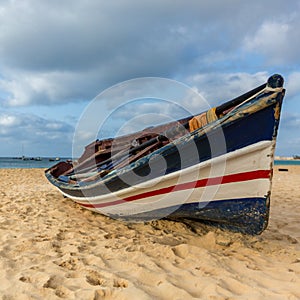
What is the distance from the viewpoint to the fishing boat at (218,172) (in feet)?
9.11

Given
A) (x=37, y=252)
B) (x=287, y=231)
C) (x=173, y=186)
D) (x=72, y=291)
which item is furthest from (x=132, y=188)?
(x=287, y=231)

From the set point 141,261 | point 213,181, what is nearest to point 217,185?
point 213,181

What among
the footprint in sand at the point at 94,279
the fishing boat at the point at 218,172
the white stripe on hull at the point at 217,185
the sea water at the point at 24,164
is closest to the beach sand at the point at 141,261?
the footprint in sand at the point at 94,279

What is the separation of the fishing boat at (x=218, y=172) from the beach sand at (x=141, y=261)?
330mm

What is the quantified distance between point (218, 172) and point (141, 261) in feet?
3.85

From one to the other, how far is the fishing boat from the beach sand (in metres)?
0.33

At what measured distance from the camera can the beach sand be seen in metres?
2.14

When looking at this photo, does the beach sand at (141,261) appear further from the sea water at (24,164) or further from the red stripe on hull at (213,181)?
the sea water at (24,164)

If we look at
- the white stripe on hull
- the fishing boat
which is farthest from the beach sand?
A: the white stripe on hull

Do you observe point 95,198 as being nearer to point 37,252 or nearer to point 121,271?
point 37,252

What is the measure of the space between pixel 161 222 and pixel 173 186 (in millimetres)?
1150

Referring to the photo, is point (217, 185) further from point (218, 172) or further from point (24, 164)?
point (24, 164)

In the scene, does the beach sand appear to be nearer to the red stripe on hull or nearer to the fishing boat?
the fishing boat

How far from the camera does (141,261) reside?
269 cm
